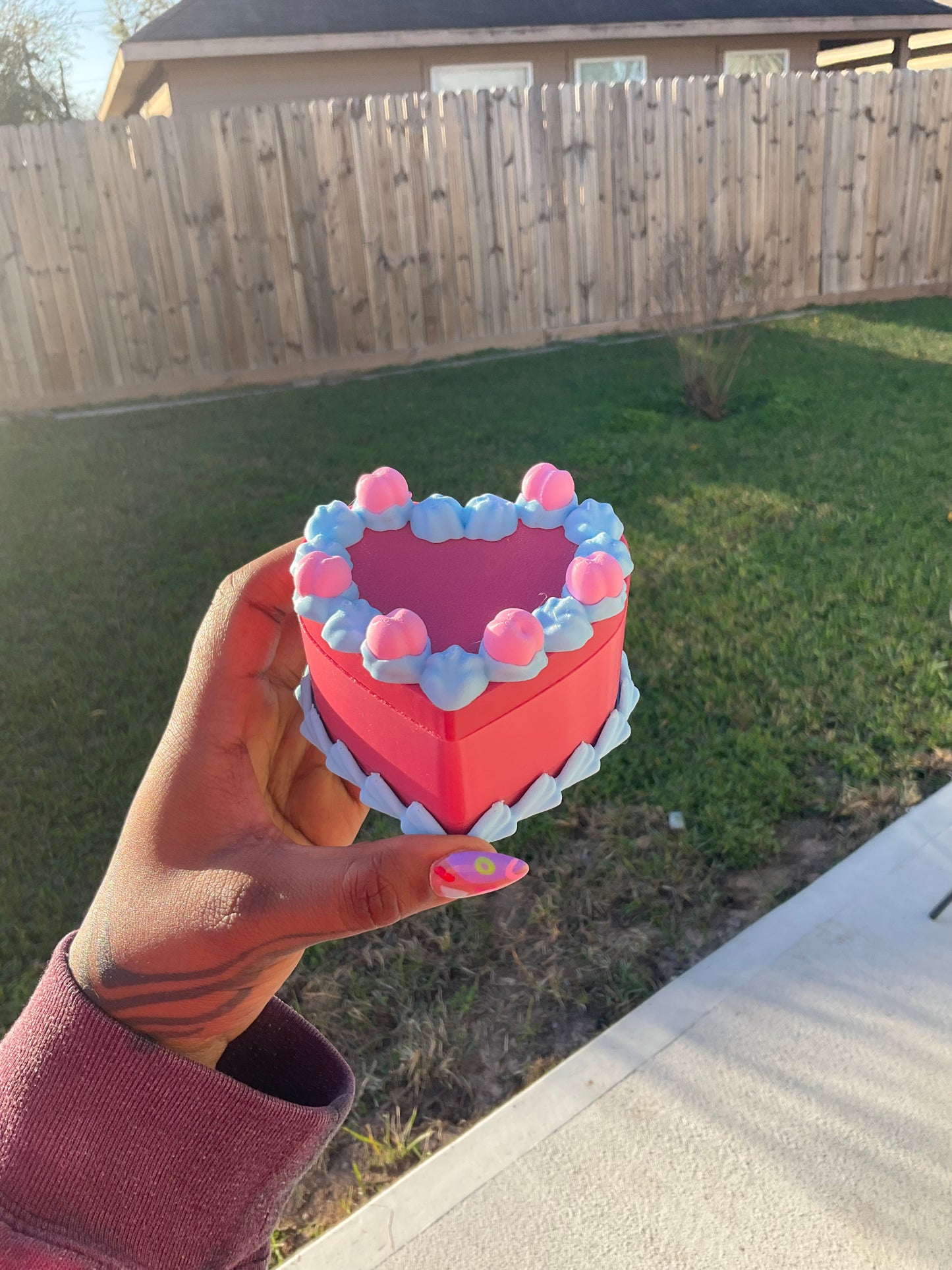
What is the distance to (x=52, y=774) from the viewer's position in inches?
131

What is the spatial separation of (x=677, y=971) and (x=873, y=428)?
181 inches

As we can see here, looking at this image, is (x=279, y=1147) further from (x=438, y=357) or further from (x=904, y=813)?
(x=438, y=357)

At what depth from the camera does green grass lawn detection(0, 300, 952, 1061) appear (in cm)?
306

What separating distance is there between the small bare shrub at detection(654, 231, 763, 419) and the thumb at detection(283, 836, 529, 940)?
5901mm

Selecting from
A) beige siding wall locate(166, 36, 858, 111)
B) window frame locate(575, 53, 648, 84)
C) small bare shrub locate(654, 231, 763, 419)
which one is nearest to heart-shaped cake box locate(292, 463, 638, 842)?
small bare shrub locate(654, 231, 763, 419)

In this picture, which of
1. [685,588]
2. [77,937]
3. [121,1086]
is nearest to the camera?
[121,1086]

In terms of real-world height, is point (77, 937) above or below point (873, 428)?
above

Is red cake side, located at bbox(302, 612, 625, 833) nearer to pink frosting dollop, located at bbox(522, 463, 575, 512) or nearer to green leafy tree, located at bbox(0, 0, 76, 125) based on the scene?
pink frosting dollop, located at bbox(522, 463, 575, 512)

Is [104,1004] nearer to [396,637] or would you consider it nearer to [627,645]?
[396,637]

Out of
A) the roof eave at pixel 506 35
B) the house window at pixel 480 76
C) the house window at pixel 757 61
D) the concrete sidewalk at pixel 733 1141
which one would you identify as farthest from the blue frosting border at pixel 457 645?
the house window at pixel 757 61

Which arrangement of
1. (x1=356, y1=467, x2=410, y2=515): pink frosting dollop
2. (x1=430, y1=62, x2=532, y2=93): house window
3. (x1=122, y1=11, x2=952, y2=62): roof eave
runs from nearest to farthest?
1. (x1=356, y1=467, x2=410, y2=515): pink frosting dollop
2. (x1=122, y1=11, x2=952, y2=62): roof eave
3. (x1=430, y1=62, x2=532, y2=93): house window

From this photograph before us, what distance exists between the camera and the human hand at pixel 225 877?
1084 mm

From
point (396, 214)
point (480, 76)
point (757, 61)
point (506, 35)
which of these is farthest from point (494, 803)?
point (757, 61)

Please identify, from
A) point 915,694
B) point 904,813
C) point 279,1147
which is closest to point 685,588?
point 915,694
